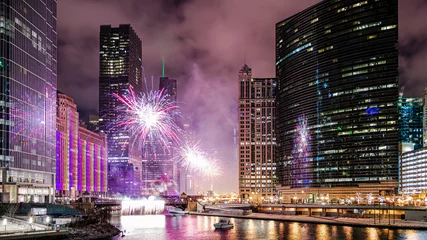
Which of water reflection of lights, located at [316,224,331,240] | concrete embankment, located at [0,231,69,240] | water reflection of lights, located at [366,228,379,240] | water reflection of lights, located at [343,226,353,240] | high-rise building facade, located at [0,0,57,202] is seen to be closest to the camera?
concrete embankment, located at [0,231,69,240]

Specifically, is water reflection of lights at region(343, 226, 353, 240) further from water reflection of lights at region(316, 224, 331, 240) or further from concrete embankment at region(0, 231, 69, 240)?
concrete embankment at region(0, 231, 69, 240)

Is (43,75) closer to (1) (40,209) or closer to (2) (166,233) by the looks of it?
(1) (40,209)

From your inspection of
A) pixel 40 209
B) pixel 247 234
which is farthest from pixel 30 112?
pixel 247 234

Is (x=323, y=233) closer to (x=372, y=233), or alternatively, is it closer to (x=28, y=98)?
(x=372, y=233)

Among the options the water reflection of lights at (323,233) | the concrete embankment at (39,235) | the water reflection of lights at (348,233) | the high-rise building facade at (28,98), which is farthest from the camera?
the high-rise building facade at (28,98)

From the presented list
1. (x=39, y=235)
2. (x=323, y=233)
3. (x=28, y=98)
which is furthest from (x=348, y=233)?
(x=28, y=98)

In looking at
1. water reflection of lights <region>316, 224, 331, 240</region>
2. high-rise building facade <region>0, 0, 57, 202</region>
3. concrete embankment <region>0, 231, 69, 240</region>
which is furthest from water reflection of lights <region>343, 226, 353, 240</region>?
high-rise building facade <region>0, 0, 57, 202</region>

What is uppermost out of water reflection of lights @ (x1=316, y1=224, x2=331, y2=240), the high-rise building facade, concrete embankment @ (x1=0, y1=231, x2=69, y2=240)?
the high-rise building facade

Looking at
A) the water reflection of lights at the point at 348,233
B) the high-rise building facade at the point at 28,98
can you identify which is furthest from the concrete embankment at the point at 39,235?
the water reflection of lights at the point at 348,233

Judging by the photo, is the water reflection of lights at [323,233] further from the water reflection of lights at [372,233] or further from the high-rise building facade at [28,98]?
the high-rise building facade at [28,98]
